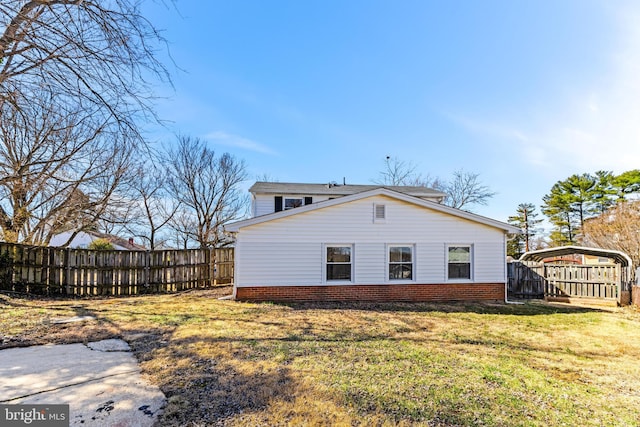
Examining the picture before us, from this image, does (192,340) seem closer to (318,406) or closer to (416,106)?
(318,406)

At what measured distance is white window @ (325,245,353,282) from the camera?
1054 cm

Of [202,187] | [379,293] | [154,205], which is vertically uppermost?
[202,187]

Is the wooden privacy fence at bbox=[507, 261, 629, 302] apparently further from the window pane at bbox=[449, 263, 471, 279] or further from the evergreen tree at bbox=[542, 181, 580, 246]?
the evergreen tree at bbox=[542, 181, 580, 246]

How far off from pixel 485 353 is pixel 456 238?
6.14m

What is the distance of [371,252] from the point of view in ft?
34.8

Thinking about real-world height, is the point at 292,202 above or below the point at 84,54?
below

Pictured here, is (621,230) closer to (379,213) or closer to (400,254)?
(400,254)

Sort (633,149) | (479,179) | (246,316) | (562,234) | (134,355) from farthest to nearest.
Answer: (562,234)
(479,179)
(633,149)
(246,316)
(134,355)

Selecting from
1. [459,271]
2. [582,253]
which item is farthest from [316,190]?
[582,253]

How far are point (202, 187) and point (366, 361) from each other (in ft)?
61.6

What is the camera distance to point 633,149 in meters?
26.1

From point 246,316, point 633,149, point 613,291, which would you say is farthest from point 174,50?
point 633,149

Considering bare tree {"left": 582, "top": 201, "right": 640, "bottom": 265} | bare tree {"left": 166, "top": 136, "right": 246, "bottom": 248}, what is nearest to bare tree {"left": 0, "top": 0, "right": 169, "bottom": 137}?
bare tree {"left": 166, "top": 136, "right": 246, "bottom": 248}

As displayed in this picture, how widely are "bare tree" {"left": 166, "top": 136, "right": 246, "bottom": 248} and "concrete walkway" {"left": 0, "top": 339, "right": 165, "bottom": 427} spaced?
15.7m
